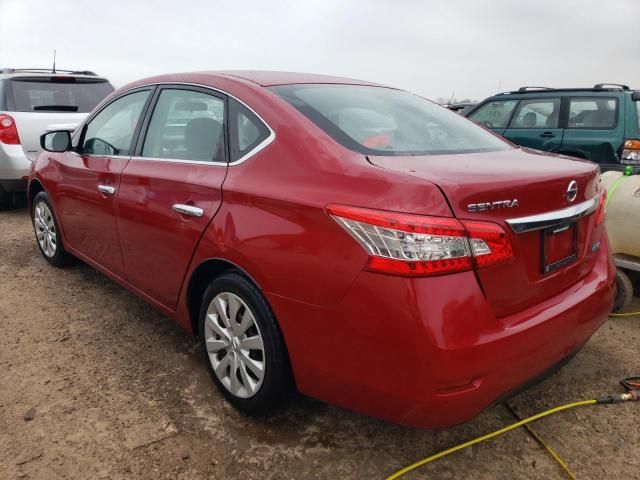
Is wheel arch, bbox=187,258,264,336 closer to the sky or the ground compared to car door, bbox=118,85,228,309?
closer to the ground

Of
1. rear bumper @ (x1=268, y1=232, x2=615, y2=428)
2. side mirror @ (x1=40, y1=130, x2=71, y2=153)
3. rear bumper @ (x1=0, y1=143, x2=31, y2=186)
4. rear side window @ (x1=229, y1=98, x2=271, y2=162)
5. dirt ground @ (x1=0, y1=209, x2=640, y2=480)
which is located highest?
rear side window @ (x1=229, y1=98, x2=271, y2=162)

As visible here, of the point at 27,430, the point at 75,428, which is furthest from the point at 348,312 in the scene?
the point at 27,430

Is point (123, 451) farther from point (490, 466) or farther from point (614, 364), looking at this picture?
point (614, 364)

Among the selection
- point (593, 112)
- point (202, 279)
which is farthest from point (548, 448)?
point (593, 112)

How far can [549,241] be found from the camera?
82.0 inches

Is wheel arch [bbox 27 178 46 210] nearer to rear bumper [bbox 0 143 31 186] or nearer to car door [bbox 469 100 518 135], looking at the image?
rear bumper [bbox 0 143 31 186]

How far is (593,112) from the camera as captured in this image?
6559mm

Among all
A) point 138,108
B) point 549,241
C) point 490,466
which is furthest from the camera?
point 138,108

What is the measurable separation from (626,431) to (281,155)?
77.6 inches

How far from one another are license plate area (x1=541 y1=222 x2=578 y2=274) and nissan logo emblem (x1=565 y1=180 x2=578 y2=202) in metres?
0.10

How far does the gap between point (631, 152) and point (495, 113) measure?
215 centimetres

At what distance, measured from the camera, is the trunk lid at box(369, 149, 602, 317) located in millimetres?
1857

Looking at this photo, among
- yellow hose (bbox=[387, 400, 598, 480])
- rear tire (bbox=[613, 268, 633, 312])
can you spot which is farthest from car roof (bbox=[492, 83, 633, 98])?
yellow hose (bbox=[387, 400, 598, 480])

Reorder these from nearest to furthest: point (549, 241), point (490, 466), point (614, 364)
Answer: point (549, 241) < point (490, 466) < point (614, 364)
